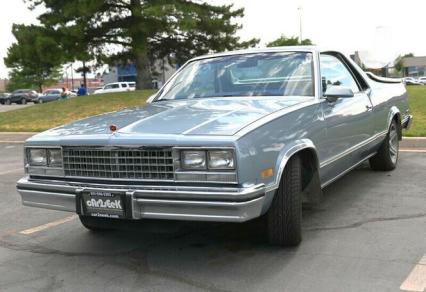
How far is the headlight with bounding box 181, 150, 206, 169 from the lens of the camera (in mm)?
3689

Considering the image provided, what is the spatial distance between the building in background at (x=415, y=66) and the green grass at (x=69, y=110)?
328 ft

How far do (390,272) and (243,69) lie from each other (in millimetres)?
2382

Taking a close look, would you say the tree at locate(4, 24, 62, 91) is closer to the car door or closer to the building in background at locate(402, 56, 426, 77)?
the car door

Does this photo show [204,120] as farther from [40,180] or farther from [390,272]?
[390,272]

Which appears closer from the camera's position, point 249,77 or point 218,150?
point 218,150

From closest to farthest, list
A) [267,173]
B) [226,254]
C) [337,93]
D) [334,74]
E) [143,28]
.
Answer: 1. [267,173]
2. [226,254]
3. [337,93]
4. [334,74]
5. [143,28]

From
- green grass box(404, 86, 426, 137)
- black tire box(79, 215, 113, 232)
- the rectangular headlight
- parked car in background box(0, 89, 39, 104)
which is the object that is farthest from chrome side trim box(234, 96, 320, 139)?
parked car in background box(0, 89, 39, 104)

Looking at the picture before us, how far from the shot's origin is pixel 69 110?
61.4 feet

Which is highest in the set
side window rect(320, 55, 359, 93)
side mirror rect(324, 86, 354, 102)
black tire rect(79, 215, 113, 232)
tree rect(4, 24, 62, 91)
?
tree rect(4, 24, 62, 91)

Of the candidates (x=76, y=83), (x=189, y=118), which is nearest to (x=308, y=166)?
(x=189, y=118)

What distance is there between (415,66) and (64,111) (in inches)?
4427

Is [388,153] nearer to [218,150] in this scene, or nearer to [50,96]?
[218,150]

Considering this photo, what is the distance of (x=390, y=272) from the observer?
379cm

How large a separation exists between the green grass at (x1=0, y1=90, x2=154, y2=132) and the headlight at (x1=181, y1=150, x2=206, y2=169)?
41.8 feet
